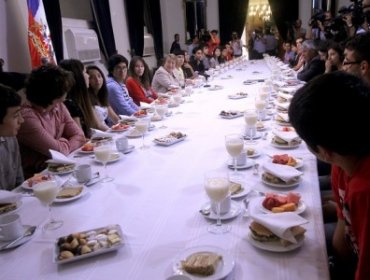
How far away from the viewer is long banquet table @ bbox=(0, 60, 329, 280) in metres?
0.86

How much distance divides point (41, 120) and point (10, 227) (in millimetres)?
1087

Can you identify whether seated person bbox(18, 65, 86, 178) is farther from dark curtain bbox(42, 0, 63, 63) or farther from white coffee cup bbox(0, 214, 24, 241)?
dark curtain bbox(42, 0, 63, 63)

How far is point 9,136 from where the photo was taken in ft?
5.24

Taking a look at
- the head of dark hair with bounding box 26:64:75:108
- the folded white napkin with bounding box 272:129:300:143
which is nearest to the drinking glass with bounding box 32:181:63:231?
the head of dark hair with bounding box 26:64:75:108

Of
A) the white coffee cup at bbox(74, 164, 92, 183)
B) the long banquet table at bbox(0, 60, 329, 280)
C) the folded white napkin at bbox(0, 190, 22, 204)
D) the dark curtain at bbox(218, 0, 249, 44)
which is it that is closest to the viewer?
the long banquet table at bbox(0, 60, 329, 280)

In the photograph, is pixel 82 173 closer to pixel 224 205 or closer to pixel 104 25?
pixel 224 205

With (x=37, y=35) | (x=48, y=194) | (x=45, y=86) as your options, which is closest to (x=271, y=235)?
(x=48, y=194)

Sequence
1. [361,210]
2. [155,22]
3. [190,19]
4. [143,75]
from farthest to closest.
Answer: [190,19] → [155,22] → [143,75] → [361,210]

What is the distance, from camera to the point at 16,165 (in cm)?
173

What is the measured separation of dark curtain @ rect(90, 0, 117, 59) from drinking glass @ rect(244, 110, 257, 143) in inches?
198

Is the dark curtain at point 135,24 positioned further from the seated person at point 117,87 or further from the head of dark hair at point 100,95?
the head of dark hair at point 100,95

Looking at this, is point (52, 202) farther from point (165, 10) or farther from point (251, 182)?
point (165, 10)

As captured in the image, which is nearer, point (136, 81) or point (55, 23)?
point (136, 81)

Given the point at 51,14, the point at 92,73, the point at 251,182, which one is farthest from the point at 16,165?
the point at 51,14
